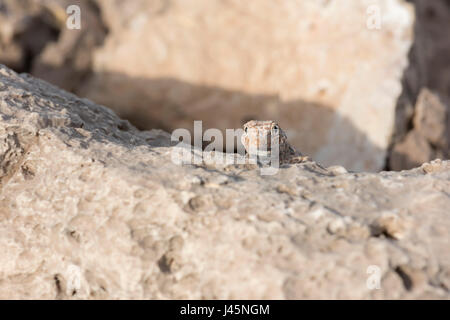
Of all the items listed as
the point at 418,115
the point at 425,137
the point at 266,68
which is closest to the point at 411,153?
the point at 425,137

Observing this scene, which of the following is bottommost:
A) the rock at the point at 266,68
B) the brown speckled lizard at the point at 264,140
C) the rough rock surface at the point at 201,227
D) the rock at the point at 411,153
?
the rough rock surface at the point at 201,227

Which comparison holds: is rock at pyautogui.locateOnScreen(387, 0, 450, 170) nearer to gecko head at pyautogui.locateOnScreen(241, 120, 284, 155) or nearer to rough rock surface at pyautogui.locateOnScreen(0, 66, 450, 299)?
gecko head at pyautogui.locateOnScreen(241, 120, 284, 155)

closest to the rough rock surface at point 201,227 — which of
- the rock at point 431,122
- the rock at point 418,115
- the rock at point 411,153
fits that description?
the rock at point 411,153

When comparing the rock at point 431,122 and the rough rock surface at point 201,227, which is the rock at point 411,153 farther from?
the rough rock surface at point 201,227

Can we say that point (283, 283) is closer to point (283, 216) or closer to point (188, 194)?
point (283, 216)
